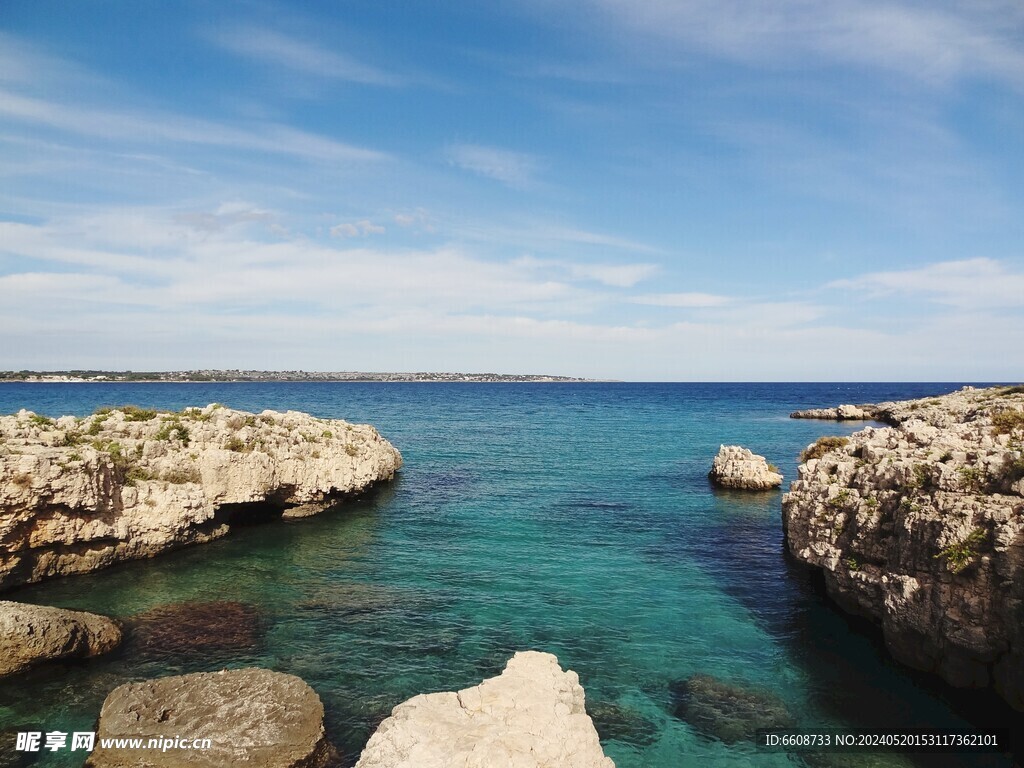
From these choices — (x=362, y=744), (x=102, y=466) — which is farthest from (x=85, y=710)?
(x=102, y=466)

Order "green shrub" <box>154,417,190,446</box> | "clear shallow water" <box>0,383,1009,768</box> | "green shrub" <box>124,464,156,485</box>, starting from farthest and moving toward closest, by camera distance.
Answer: "green shrub" <box>154,417,190,446</box>, "green shrub" <box>124,464,156,485</box>, "clear shallow water" <box>0,383,1009,768</box>

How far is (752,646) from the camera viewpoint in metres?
19.7

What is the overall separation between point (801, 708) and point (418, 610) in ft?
41.1

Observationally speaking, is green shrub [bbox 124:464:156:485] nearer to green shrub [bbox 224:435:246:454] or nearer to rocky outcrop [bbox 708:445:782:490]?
green shrub [bbox 224:435:246:454]

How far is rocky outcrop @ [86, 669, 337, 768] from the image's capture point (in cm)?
1256

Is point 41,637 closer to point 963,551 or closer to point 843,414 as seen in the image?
point 963,551

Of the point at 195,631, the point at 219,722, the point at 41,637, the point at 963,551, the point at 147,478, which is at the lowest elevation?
the point at 195,631

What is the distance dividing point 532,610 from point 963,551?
13.3m

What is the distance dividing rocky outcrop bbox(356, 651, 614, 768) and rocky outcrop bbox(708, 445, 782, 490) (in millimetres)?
34148

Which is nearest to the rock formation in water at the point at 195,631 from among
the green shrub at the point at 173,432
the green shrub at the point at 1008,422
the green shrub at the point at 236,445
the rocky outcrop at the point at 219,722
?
the rocky outcrop at the point at 219,722

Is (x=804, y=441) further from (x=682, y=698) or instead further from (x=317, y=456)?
(x=682, y=698)

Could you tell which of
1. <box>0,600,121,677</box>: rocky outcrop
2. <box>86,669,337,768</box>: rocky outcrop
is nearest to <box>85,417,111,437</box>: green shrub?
<box>0,600,121,677</box>: rocky outcrop

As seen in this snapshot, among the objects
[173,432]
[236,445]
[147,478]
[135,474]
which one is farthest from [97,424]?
[236,445]

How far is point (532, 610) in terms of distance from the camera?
72.9 feet
